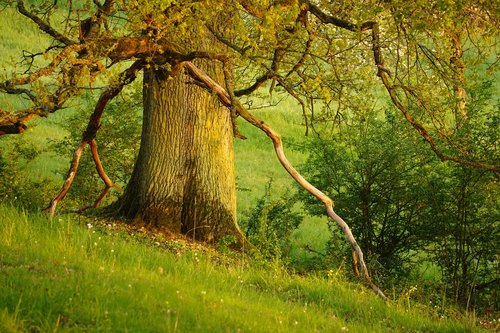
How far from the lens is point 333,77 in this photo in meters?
12.8

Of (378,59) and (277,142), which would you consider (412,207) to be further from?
(277,142)

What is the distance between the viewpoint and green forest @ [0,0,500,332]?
23.0ft

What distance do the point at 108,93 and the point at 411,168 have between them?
536 cm

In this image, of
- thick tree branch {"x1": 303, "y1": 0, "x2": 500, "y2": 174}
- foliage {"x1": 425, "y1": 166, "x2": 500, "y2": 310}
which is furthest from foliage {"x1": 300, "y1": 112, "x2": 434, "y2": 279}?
thick tree branch {"x1": 303, "y1": 0, "x2": 500, "y2": 174}

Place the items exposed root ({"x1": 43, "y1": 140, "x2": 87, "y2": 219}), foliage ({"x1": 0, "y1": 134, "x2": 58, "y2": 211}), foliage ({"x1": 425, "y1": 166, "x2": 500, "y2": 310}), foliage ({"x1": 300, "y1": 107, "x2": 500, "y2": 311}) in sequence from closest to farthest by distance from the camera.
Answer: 1. exposed root ({"x1": 43, "y1": 140, "x2": 87, "y2": 219})
2. foliage ({"x1": 425, "y1": 166, "x2": 500, "y2": 310})
3. foliage ({"x1": 300, "y1": 107, "x2": 500, "y2": 311})
4. foliage ({"x1": 0, "y1": 134, "x2": 58, "y2": 211})

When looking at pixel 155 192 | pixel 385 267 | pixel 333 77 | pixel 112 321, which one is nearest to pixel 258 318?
pixel 112 321

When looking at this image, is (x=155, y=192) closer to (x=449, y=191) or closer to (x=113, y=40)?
(x=113, y=40)

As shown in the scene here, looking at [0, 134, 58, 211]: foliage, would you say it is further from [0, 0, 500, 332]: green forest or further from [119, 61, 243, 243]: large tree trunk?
[119, 61, 243, 243]: large tree trunk

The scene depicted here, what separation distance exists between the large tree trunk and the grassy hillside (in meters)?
1.92

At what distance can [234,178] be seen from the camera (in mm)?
13039

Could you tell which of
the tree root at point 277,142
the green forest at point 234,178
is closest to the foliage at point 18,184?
the green forest at point 234,178

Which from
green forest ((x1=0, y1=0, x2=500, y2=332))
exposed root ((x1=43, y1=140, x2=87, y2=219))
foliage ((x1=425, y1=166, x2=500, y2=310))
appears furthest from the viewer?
foliage ((x1=425, y1=166, x2=500, y2=310))

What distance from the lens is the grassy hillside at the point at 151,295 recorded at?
19.0 ft

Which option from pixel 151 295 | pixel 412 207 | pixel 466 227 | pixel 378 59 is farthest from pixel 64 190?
pixel 466 227
